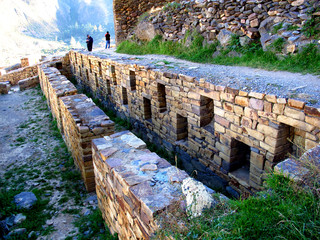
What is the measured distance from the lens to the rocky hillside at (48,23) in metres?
56.7

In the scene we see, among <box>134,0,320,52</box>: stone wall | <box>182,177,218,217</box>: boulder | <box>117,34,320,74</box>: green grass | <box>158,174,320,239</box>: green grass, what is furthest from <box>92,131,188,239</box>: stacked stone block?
<box>134,0,320,52</box>: stone wall

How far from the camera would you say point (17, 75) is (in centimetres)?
1706

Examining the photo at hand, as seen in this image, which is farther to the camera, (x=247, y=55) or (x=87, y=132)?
(x=247, y=55)

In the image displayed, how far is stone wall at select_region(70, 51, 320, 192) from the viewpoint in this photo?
3.75m

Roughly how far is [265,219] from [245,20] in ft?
20.9

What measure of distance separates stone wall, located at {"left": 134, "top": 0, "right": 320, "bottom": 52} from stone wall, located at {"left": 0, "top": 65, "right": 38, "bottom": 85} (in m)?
11.7

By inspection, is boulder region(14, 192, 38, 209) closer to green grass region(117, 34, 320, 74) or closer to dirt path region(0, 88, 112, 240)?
dirt path region(0, 88, 112, 240)

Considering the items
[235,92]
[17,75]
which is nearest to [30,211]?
[235,92]

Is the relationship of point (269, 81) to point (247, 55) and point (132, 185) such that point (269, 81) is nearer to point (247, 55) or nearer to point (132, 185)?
point (247, 55)

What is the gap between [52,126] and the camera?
895cm

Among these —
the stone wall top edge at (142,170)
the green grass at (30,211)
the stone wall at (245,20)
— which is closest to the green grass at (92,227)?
the green grass at (30,211)

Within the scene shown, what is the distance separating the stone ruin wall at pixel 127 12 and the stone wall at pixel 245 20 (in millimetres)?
4922

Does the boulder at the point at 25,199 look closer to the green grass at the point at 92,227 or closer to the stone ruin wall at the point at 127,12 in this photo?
the green grass at the point at 92,227

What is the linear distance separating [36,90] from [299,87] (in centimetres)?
1421
